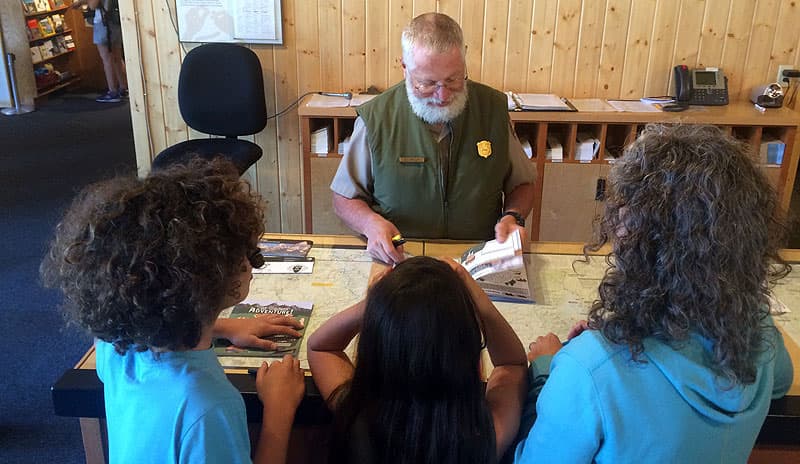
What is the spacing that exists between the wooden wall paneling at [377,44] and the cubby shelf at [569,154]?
0.95 ft

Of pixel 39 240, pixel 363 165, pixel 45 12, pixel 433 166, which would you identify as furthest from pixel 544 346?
pixel 45 12

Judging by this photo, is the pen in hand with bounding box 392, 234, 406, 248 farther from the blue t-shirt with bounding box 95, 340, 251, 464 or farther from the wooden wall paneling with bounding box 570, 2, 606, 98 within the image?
the wooden wall paneling with bounding box 570, 2, 606, 98

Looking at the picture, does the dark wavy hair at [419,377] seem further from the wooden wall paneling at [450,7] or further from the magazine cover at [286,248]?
the wooden wall paneling at [450,7]

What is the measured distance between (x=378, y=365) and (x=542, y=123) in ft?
7.69

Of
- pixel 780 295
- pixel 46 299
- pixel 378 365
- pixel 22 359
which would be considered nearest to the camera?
pixel 378 365

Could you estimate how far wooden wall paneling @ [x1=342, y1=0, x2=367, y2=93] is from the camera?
346cm

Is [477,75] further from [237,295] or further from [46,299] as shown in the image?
[237,295]

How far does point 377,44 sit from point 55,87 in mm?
4925

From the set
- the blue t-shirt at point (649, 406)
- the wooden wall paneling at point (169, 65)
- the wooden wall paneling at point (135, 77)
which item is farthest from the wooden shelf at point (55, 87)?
the blue t-shirt at point (649, 406)

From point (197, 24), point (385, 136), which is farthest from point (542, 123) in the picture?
point (197, 24)

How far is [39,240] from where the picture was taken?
3.82 meters

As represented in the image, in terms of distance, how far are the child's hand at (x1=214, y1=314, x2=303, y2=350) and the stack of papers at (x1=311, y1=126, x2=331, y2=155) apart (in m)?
1.91

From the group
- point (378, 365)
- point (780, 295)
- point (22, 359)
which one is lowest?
point (22, 359)

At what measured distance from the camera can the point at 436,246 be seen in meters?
1.92
